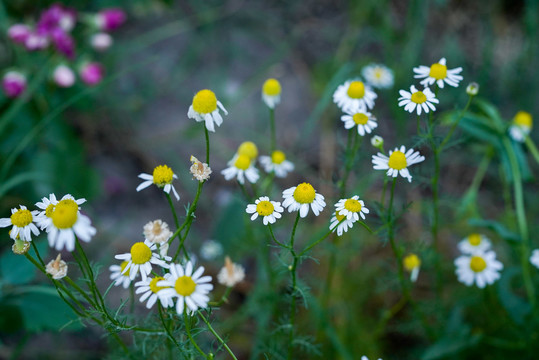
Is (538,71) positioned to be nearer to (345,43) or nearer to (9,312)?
(345,43)

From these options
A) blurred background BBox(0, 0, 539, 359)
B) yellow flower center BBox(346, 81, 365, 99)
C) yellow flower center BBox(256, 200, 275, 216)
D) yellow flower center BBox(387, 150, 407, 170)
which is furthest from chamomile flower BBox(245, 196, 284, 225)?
blurred background BBox(0, 0, 539, 359)

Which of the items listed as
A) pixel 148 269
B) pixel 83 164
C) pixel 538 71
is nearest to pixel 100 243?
pixel 83 164

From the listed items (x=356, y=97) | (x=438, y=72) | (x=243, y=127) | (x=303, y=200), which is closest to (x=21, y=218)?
(x=303, y=200)

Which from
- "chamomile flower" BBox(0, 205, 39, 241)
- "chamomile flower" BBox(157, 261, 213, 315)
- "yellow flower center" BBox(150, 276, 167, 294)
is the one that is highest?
"chamomile flower" BBox(0, 205, 39, 241)

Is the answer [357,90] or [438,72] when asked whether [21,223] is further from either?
[438,72]

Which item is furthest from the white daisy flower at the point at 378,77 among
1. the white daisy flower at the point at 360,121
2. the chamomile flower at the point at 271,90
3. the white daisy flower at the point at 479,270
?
the white daisy flower at the point at 479,270

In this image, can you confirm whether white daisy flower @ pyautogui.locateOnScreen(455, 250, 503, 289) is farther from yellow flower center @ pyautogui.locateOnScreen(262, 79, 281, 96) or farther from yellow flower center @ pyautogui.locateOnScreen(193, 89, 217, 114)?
yellow flower center @ pyautogui.locateOnScreen(193, 89, 217, 114)

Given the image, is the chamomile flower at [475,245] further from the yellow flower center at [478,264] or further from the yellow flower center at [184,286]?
A: the yellow flower center at [184,286]
